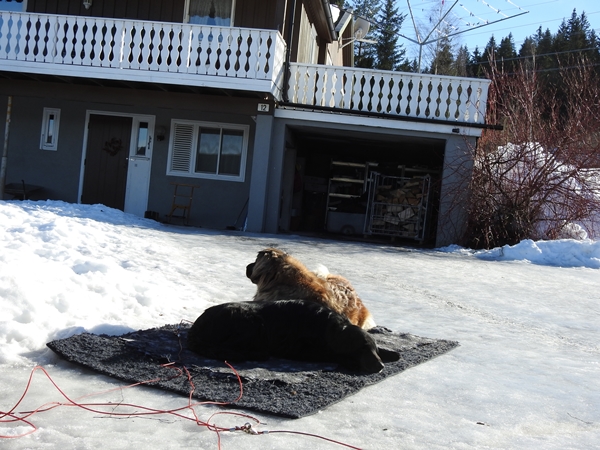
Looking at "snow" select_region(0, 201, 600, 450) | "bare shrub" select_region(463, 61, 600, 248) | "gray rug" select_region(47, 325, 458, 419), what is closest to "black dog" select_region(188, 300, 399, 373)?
"gray rug" select_region(47, 325, 458, 419)

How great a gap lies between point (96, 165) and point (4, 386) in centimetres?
1344

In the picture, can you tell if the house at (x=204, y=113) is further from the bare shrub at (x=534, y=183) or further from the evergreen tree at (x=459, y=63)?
the evergreen tree at (x=459, y=63)

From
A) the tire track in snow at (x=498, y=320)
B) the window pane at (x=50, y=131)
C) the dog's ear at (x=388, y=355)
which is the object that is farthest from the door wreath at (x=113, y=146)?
the dog's ear at (x=388, y=355)

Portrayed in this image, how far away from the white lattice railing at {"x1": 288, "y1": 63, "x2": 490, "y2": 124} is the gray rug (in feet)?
35.8

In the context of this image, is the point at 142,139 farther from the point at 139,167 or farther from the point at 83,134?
the point at 83,134

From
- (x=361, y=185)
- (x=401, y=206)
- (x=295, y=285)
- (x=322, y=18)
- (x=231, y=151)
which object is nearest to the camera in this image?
(x=295, y=285)

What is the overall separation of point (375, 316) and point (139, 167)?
10.9 m

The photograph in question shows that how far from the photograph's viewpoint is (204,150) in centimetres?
1591

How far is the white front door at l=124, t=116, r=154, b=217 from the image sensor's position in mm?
15914

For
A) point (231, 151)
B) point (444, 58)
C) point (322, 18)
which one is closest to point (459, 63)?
point (444, 58)

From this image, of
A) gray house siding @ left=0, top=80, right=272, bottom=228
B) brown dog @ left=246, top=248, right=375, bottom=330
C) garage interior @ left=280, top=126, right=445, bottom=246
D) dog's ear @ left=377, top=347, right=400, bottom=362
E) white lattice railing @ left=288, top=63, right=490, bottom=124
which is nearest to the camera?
dog's ear @ left=377, top=347, right=400, bottom=362

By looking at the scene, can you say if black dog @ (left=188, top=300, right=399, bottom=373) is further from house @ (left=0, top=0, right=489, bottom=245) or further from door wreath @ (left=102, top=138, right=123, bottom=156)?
door wreath @ (left=102, top=138, right=123, bottom=156)

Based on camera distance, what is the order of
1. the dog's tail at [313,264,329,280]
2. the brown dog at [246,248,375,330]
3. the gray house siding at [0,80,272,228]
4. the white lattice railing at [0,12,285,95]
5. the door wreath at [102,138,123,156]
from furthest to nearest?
1. the door wreath at [102,138,123,156]
2. the gray house siding at [0,80,272,228]
3. the white lattice railing at [0,12,285,95]
4. the dog's tail at [313,264,329,280]
5. the brown dog at [246,248,375,330]

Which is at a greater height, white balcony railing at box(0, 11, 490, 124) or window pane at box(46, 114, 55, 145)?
white balcony railing at box(0, 11, 490, 124)
